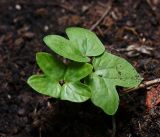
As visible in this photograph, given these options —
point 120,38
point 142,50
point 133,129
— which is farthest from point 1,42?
point 133,129

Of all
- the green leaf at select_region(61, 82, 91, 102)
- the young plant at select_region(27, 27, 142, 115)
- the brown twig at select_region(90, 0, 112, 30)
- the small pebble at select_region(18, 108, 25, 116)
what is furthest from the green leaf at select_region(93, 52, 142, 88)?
the brown twig at select_region(90, 0, 112, 30)

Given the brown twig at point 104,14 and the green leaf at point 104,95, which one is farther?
the brown twig at point 104,14

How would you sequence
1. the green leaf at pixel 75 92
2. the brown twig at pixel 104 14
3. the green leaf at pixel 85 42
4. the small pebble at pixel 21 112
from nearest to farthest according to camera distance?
the green leaf at pixel 75 92 < the green leaf at pixel 85 42 < the small pebble at pixel 21 112 < the brown twig at pixel 104 14

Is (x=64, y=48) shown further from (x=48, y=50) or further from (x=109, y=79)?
(x=48, y=50)

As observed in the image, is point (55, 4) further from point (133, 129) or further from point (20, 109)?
point (133, 129)

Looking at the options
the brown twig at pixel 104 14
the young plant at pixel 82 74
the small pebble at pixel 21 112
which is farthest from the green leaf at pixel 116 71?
the brown twig at pixel 104 14

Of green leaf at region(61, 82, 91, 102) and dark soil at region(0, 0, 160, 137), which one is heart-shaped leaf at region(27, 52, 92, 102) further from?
dark soil at region(0, 0, 160, 137)

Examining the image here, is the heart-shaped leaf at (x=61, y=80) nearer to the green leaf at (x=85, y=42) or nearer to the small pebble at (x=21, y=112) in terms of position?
the green leaf at (x=85, y=42)
